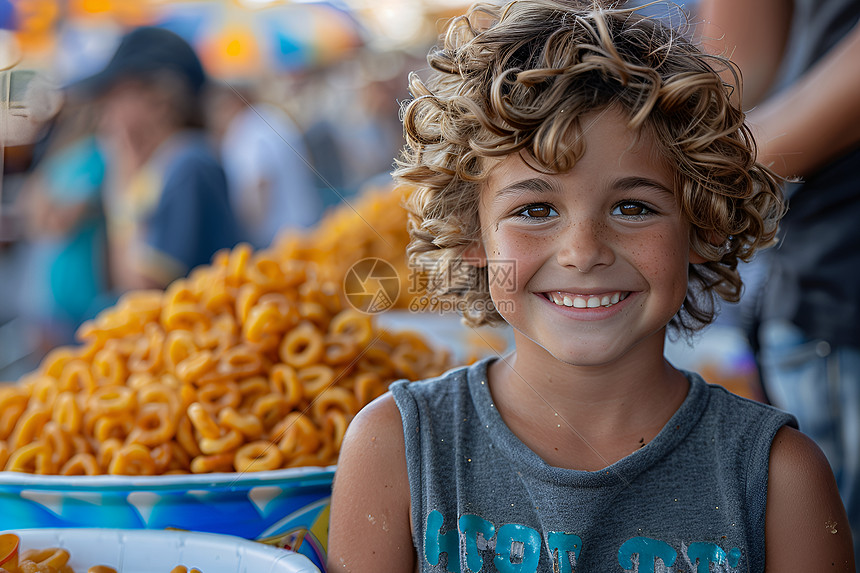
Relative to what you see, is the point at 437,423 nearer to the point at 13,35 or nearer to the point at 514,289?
the point at 514,289

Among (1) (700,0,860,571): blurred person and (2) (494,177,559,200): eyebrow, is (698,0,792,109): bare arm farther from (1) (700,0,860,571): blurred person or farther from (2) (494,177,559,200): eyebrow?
(2) (494,177,559,200): eyebrow

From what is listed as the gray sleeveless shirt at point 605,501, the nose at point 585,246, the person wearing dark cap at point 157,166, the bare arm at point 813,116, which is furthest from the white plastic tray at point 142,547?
the person wearing dark cap at point 157,166

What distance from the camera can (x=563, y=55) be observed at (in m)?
0.91

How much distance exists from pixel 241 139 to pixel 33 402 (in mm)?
3371

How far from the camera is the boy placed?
90 cm

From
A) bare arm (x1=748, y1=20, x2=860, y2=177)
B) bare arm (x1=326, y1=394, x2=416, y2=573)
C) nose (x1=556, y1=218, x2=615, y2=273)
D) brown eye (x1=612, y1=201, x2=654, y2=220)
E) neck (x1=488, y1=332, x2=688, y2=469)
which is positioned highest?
bare arm (x1=748, y1=20, x2=860, y2=177)

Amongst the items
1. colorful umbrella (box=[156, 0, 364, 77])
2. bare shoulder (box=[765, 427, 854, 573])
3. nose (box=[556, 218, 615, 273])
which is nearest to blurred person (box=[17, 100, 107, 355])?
colorful umbrella (box=[156, 0, 364, 77])

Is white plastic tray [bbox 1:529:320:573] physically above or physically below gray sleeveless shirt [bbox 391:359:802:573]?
below

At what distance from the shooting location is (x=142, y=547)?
94 cm

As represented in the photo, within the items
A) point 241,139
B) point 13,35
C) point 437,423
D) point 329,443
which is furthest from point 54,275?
point 437,423

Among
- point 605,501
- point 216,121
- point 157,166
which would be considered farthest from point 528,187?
point 216,121

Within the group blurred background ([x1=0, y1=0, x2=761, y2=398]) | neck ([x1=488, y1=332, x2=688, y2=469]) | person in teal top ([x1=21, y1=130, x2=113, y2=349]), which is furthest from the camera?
person in teal top ([x1=21, y1=130, x2=113, y2=349])

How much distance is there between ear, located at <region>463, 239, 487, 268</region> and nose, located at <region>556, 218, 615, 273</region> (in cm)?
17

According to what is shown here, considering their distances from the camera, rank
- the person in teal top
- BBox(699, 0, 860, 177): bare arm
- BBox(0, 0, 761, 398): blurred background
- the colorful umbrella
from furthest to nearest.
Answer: the colorful umbrella < the person in teal top < BBox(0, 0, 761, 398): blurred background < BBox(699, 0, 860, 177): bare arm
